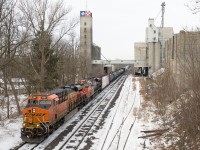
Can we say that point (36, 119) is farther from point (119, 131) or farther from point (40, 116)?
point (119, 131)

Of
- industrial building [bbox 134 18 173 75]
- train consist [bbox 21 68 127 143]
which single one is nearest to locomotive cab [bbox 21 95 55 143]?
train consist [bbox 21 68 127 143]

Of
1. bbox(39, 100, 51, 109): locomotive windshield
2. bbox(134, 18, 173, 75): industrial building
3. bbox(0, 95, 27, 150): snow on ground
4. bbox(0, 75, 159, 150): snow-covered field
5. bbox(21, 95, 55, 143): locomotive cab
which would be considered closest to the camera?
bbox(0, 95, 27, 150): snow on ground

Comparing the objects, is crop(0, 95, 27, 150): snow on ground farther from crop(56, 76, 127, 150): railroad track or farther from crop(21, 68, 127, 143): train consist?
crop(56, 76, 127, 150): railroad track

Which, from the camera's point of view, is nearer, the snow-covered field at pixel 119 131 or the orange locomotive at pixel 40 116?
the snow-covered field at pixel 119 131

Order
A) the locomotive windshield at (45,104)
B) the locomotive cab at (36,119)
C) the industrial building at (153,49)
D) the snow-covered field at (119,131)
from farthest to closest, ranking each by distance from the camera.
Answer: the industrial building at (153,49), the locomotive windshield at (45,104), the locomotive cab at (36,119), the snow-covered field at (119,131)

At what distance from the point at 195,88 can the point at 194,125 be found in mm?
2240

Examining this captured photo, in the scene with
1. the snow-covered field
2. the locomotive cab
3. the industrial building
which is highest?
the industrial building

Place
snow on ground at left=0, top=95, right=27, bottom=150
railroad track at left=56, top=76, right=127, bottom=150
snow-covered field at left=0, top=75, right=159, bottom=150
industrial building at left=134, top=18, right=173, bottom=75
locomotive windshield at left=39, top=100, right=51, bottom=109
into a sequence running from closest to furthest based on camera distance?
snow on ground at left=0, top=95, right=27, bottom=150, railroad track at left=56, top=76, right=127, bottom=150, snow-covered field at left=0, top=75, right=159, bottom=150, locomotive windshield at left=39, top=100, right=51, bottom=109, industrial building at left=134, top=18, right=173, bottom=75

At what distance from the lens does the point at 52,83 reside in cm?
4091

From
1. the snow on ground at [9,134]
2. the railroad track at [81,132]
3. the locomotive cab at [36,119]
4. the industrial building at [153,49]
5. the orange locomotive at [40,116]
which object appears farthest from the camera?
the industrial building at [153,49]

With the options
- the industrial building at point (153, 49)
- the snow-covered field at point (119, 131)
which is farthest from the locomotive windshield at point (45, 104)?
the industrial building at point (153, 49)

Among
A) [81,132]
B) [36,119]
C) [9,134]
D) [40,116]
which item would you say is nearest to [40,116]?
[40,116]

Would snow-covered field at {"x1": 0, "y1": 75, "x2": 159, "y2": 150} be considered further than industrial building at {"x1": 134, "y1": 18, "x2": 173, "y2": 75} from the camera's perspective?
No

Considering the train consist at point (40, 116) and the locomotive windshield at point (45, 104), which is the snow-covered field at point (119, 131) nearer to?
the train consist at point (40, 116)
